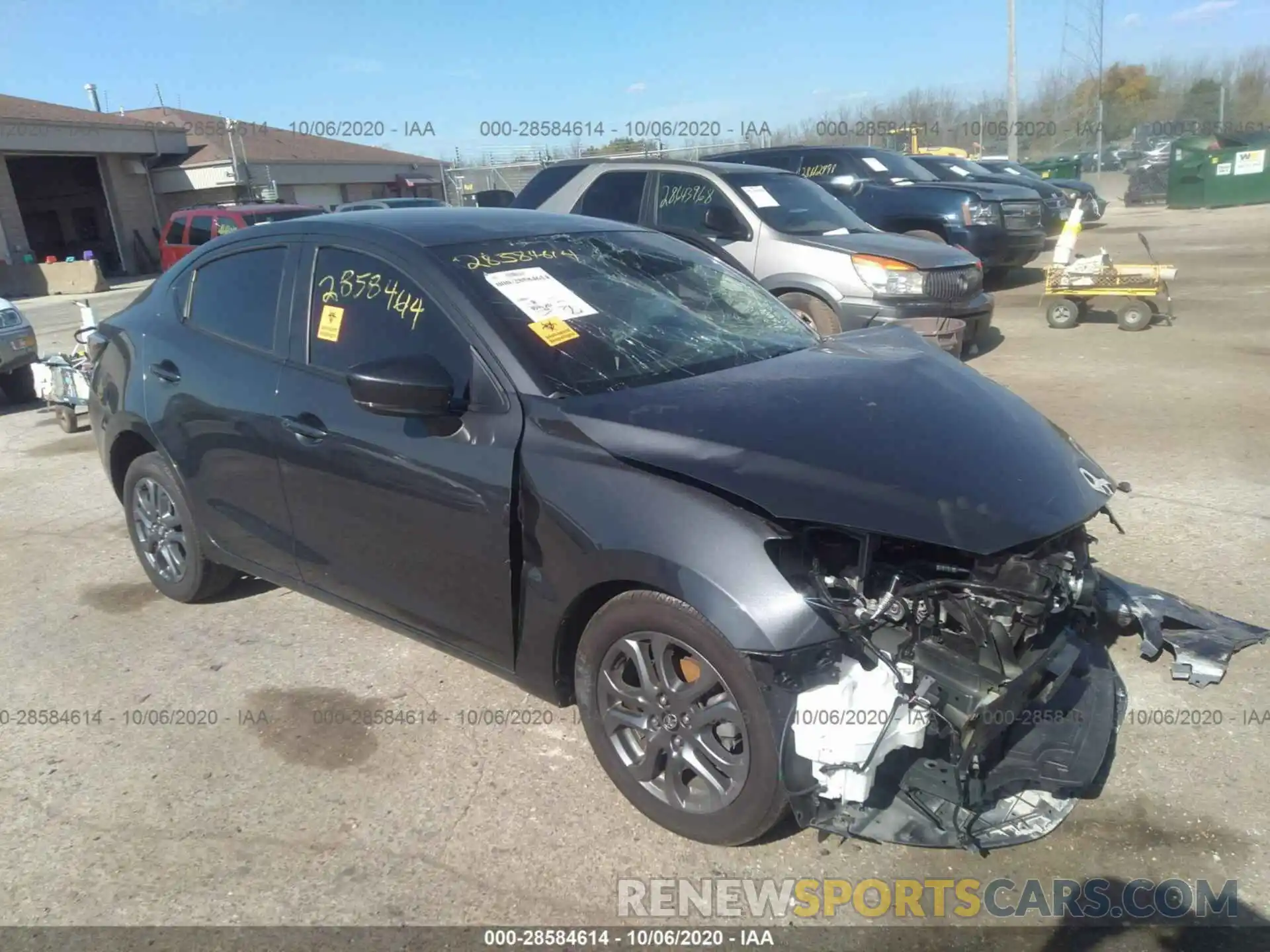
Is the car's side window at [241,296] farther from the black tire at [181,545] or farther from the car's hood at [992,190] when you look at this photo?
the car's hood at [992,190]

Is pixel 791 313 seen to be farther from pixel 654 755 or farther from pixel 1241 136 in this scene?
pixel 1241 136

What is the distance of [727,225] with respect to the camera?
824cm

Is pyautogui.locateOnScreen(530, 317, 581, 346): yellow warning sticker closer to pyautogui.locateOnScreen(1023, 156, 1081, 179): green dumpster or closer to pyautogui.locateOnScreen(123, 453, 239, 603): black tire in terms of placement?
pyautogui.locateOnScreen(123, 453, 239, 603): black tire

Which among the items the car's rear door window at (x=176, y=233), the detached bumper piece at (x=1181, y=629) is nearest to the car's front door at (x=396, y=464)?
the detached bumper piece at (x=1181, y=629)

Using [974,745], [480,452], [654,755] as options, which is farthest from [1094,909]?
[480,452]

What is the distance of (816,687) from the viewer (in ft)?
8.18

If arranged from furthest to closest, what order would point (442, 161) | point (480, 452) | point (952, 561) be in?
point (442, 161) < point (480, 452) < point (952, 561)

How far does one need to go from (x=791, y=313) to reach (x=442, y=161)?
38552 mm

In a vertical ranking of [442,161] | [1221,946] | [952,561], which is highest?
[442,161]

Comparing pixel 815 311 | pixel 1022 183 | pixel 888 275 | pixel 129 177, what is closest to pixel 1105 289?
pixel 888 275

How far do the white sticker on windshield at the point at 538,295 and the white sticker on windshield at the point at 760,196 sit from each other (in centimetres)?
529

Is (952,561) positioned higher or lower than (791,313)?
lower

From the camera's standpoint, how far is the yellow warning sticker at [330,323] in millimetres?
3566

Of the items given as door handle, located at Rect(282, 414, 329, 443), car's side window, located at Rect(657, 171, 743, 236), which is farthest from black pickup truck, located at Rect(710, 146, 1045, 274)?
door handle, located at Rect(282, 414, 329, 443)
